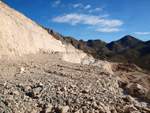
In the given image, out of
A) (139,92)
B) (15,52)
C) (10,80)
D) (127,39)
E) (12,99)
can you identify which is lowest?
(139,92)

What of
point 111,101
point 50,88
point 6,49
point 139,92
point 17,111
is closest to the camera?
point 17,111

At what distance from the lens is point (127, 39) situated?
529ft

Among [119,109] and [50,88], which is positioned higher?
[50,88]

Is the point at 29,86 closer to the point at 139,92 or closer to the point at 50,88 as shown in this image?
the point at 50,88

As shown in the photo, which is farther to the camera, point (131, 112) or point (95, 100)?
point (95, 100)

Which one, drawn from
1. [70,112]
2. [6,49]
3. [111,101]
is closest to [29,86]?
[70,112]

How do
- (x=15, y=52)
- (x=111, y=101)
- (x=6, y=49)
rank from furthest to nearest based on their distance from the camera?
(x=15, y=52)
(x=6, y=49)
(x=111, y=101)

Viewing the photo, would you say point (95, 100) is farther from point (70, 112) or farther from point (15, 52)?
point (15, 52)

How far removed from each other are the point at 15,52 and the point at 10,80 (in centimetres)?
544

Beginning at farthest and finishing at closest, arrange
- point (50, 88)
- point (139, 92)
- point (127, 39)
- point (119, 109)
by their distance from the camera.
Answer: point (127, 39) < point (139, 92) < point (50, 88) < point (119, 109)

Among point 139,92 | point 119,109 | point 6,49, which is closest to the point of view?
point 119,109

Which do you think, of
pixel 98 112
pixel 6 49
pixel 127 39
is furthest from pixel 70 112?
pixel 127 39

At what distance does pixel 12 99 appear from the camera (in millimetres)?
3449

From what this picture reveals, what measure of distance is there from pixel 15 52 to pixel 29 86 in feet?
19.9
